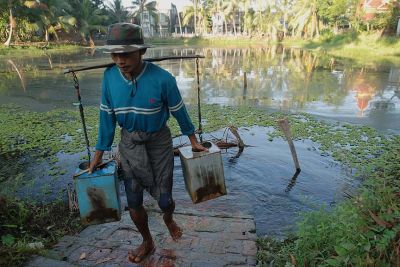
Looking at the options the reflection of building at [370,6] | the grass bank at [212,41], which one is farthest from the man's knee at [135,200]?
the grass bank at [212,41]

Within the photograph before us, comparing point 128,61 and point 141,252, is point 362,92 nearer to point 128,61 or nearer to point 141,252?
point 141,252

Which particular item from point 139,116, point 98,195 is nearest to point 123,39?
point 139,116

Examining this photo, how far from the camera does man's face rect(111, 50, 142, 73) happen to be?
2.48 m

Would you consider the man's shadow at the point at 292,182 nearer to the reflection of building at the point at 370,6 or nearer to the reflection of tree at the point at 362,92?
the reflection of tree at the point at 362,92

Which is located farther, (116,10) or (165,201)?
(116,10)

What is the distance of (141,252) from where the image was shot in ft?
10.0

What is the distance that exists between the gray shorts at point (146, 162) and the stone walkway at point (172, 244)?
0.63 metres

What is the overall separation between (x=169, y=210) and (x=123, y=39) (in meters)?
1.56

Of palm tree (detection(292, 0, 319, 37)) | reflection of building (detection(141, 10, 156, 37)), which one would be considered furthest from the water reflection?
reflection of building (detection(141, 10, 156, 37))

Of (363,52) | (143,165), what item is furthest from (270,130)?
(363,52)

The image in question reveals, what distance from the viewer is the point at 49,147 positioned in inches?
282

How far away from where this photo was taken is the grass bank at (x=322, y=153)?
2.56m

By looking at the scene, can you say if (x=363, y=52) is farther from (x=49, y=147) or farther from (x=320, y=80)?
(x=49, y=147)

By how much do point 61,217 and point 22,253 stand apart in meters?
1.43
